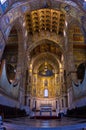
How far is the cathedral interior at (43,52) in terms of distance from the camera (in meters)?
13.9

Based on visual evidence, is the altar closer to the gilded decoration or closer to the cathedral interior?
the cathedral interior

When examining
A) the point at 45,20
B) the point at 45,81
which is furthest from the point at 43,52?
the point at 45,20

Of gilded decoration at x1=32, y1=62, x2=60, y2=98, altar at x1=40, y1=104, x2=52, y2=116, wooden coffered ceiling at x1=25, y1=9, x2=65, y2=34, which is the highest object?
wooden coffered ceiling at x1=25, y1=9, x2=65, y2=34

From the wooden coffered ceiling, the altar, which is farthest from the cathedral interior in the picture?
the altar

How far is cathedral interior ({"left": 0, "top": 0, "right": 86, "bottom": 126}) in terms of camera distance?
13.9m

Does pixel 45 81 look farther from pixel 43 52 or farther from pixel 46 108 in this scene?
pixel 43 52

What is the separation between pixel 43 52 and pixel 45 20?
877 centimetres

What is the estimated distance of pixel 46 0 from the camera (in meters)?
14.9

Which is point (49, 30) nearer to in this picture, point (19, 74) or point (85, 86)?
point (19, 74)

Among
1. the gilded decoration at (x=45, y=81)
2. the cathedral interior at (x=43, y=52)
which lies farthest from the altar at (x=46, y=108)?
the gilded decoration at (x=45, y=81)

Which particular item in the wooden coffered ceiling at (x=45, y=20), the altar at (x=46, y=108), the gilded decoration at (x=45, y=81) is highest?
the wooden coffered ceiling at (x=45, y=20)

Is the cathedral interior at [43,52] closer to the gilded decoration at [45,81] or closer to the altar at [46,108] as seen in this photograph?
the gilded decoration at [45,81]

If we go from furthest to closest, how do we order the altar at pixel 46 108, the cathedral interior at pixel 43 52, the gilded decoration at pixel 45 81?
the gilded decoration at pixel 45 81 → the altar at pixel 46 108 → the cathedral interior at pixel 43 52

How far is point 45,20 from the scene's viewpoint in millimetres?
20844
